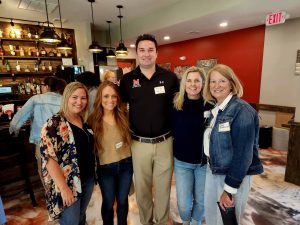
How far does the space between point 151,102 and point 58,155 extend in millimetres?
845

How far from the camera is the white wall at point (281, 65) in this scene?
4176 mm

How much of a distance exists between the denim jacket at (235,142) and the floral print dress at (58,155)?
954 mm

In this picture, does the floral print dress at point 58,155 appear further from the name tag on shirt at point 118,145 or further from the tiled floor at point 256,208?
the tiled floor at point 256,208

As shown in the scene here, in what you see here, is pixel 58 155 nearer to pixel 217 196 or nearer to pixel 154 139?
pixel 154 139

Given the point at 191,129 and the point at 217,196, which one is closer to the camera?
the point at 217,196

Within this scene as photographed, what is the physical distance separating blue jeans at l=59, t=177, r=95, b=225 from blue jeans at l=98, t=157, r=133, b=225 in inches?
4.7

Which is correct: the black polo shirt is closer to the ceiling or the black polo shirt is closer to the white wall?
the ceiling

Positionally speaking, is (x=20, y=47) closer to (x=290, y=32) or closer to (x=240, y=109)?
(x=240, y=109)

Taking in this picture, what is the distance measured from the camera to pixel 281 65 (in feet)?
14.4

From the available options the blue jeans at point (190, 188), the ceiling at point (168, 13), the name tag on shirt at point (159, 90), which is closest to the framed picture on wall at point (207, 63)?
the ceiling at point (168, 13)

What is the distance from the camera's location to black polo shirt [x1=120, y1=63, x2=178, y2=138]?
1.73 m

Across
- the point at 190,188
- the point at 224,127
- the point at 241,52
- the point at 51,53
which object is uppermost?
the point at 51,53

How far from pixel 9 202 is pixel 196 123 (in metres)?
2.71

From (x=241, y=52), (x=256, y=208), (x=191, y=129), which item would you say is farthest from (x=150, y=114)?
(x=241, y=52)
